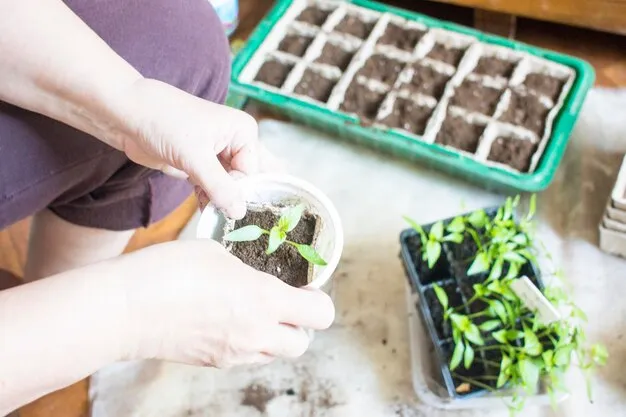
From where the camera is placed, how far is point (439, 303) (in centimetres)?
91

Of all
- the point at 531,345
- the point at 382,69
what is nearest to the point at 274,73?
the point at 382,69

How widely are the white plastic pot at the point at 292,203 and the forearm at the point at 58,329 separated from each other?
0.13 m

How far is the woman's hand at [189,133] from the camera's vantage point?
0.62 m

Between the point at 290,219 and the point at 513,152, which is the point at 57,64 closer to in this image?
the point at 290,219

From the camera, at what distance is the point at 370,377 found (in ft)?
3.14

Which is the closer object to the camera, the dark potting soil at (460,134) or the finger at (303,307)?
the finger at (303,307)

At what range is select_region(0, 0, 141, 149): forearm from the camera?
0.63 meters

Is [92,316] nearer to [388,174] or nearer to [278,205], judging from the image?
[278,205]

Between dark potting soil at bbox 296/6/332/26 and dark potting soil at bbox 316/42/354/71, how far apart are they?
6 cm

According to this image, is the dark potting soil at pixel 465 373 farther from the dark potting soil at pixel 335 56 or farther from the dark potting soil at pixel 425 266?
the dark potting soil at pixel 335 56

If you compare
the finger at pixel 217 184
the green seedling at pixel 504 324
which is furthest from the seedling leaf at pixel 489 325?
the finger at pixel 217 184

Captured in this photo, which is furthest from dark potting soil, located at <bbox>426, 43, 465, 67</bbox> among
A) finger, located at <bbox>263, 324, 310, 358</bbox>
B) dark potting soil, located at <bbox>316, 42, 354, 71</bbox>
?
finger, located at <bbox>263, 324, 310, 358</bbox>

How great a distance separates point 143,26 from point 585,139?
748 millimetres

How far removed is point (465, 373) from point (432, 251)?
16 centimetres
